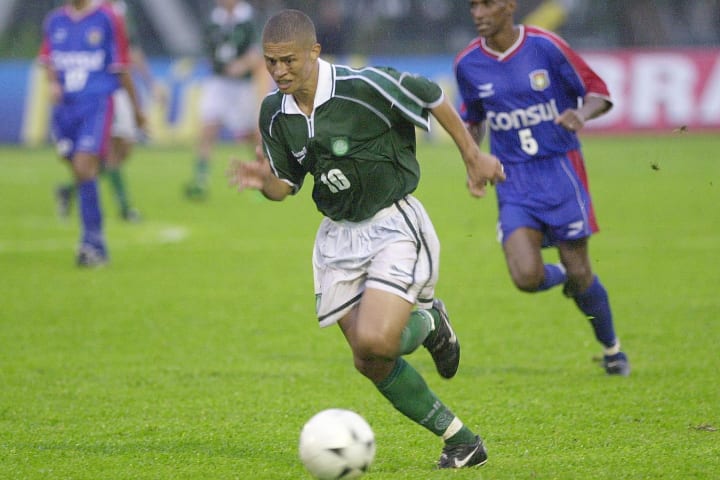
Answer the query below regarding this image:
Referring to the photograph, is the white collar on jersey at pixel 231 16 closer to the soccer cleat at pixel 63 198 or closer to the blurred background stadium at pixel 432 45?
the soccer cleat at pixel 63 198

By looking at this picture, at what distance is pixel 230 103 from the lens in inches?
655

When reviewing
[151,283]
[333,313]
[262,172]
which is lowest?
[151,283]

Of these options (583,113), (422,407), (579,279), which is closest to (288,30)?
(422,407)

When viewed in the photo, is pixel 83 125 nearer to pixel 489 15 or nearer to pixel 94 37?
pixel 94 37

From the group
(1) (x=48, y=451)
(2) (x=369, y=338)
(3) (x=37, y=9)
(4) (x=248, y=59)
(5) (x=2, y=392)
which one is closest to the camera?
(2) (x=369, y=338)

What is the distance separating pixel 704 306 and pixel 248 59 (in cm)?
898

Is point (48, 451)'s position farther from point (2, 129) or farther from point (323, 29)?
point (323, 29)

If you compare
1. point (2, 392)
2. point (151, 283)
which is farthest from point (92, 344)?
point (151, 283)

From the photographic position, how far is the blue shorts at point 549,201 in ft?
22.4

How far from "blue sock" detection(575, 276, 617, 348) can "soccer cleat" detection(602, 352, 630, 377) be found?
0.07 meters

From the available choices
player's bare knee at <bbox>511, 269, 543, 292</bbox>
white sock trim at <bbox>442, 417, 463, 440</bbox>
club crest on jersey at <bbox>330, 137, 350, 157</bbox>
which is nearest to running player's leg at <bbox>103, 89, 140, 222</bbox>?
player's bare knee at <bbox>511, 269, 543, 292</bbox>

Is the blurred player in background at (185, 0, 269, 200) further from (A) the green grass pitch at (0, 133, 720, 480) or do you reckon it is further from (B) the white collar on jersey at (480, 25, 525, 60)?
(B) the white collar on jersey at (480, 25, 525, 60)

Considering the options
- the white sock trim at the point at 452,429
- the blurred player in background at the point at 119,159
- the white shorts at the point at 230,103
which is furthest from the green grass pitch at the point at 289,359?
the white shorts at the point at 230,103

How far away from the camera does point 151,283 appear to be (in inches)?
404
